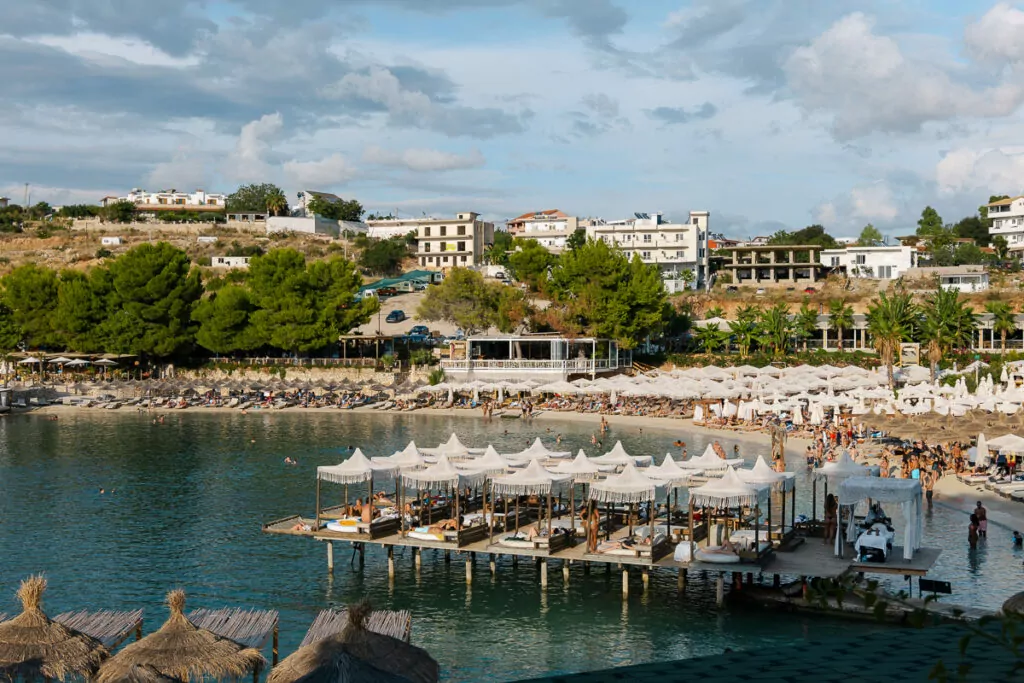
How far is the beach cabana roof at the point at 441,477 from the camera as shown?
87.0 ft

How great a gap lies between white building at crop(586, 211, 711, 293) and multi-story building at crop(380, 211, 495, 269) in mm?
18879

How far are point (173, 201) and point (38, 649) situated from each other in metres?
158

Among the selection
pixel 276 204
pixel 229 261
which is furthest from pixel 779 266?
pixel 276 204

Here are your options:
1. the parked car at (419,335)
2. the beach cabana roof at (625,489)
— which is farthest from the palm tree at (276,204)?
the beach cabana roof at (625,489)

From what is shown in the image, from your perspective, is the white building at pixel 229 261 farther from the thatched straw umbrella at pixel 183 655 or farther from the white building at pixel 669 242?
the thatched straw umbrella at pixel 183 655

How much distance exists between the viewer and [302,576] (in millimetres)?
25844

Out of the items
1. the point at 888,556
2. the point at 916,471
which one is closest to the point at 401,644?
the point at 888,556

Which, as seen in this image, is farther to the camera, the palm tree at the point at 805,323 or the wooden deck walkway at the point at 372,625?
the palm tree at the point at 805,323

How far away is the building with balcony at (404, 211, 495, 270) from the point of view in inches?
5007

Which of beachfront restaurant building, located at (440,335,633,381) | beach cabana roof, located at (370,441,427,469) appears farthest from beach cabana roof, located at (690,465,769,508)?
beachfront restaurant building, located at (440,335,633,381)

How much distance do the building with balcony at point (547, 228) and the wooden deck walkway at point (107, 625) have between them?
357ft

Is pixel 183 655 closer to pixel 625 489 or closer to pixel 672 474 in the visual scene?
pixel 625 489

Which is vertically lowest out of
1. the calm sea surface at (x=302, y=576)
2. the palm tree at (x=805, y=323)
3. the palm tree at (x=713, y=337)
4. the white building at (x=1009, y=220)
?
the calm sea surface at (x=302, y=576)

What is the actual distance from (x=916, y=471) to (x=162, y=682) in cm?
2645
